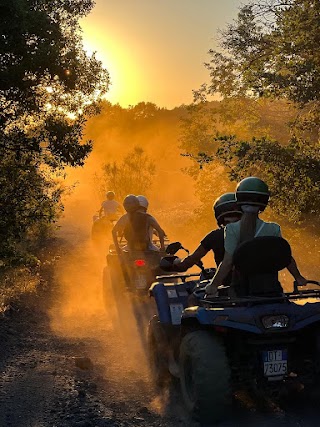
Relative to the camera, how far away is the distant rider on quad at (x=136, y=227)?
38.8 ft

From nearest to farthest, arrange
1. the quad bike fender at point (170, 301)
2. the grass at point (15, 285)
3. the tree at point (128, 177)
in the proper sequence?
1. the quad bike fender at point (170, 301)
2. the grass at point (15, 285)
3. the tree at point (128, 177)

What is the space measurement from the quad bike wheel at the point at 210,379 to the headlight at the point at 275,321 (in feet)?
1.49

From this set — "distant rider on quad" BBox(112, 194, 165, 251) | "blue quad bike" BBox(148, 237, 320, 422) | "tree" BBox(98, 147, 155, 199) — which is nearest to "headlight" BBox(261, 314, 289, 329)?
"blue quad bike" BBox(148, 237, 320, 422)

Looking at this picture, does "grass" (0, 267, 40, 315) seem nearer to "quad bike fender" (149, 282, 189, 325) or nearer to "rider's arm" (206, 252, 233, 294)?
"quad bike fender" (149, 282, 189, 325)

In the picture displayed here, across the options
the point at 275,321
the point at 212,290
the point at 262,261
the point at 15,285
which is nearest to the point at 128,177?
the point at 15,285

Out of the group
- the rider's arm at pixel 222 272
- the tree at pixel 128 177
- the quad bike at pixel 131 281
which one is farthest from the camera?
the tree at pixel 128 177

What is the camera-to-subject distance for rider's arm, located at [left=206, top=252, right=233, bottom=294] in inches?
214

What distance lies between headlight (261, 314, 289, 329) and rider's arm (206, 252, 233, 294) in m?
0.62

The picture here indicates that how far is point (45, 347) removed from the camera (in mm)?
8570

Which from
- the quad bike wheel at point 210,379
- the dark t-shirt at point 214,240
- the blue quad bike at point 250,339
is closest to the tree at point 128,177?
the dark t-shirt at point 214,240

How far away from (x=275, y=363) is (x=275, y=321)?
39cm

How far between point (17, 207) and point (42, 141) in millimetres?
1543

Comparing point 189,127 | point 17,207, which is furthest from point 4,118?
point 189,127

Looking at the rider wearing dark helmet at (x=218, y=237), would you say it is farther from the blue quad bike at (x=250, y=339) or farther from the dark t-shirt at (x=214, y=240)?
the blue quad bike at (x=250, y=339)
